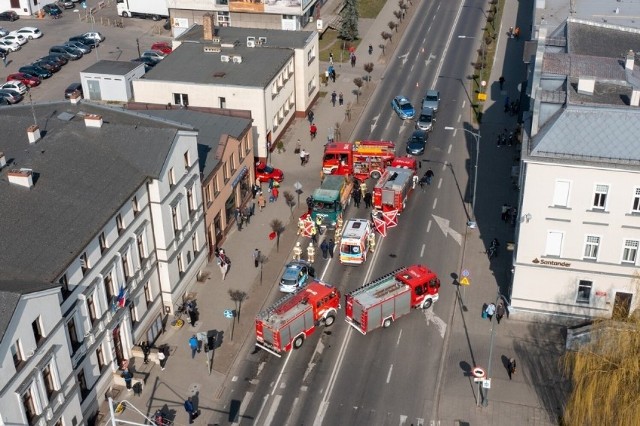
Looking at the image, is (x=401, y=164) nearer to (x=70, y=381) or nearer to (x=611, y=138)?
(x=611, y=138)

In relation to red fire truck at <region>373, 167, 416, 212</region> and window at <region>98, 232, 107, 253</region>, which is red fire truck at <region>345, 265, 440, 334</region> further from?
window at <region>98, 232, 107, 253</region>

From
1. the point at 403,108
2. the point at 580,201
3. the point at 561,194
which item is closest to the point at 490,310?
the point at 561,194

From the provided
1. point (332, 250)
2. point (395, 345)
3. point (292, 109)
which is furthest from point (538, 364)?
point (292, 109)

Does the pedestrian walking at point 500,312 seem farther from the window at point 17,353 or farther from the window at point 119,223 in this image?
the window at point 17,353

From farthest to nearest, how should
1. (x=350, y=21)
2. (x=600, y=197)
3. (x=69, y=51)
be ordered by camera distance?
1. (x=350, y=21)
2. (x=69, y=51)
3. (x=600, y=197)

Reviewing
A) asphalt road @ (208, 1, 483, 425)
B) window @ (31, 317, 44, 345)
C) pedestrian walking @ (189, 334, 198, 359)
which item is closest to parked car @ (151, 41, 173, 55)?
asphalt road @ (208, 1, 483, 425)

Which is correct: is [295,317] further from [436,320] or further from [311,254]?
[311,254]
